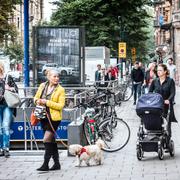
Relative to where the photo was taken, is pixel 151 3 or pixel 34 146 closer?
pixel 34 146

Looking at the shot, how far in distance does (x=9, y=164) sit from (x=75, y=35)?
28.2ft

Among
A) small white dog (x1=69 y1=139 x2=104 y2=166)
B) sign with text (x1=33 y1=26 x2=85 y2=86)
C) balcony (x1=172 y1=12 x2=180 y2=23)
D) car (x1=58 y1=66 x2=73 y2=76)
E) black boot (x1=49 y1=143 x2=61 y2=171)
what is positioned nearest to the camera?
black boot (x1=49 y1=143 x2=61 y2=171)

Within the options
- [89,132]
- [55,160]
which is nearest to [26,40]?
[89,132]

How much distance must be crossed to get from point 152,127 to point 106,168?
1316 millimetres

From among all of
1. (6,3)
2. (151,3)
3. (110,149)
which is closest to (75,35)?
(110,149)

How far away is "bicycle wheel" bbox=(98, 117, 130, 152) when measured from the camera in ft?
45.4

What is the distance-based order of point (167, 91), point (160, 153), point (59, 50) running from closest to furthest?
point (160, 153) < point (167, 91) < point (59, 50)

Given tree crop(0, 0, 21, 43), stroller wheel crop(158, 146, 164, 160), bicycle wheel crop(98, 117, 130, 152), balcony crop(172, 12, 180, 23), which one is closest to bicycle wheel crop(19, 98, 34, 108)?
bicycle wheel crop(98, 117, 130, 152)

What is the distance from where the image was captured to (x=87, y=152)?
1174 centimetres

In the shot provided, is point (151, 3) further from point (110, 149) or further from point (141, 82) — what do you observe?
point (110, 149)

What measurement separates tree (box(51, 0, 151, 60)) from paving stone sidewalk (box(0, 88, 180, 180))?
3664 centimetres

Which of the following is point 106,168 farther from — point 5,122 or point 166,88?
point 5,122

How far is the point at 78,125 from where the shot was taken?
1326 cm

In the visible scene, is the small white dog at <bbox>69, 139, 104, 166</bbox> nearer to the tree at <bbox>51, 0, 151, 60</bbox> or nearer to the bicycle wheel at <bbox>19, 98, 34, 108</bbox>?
the bicycle wheel at <bbox>19, 98, 34, 108</bbox>
